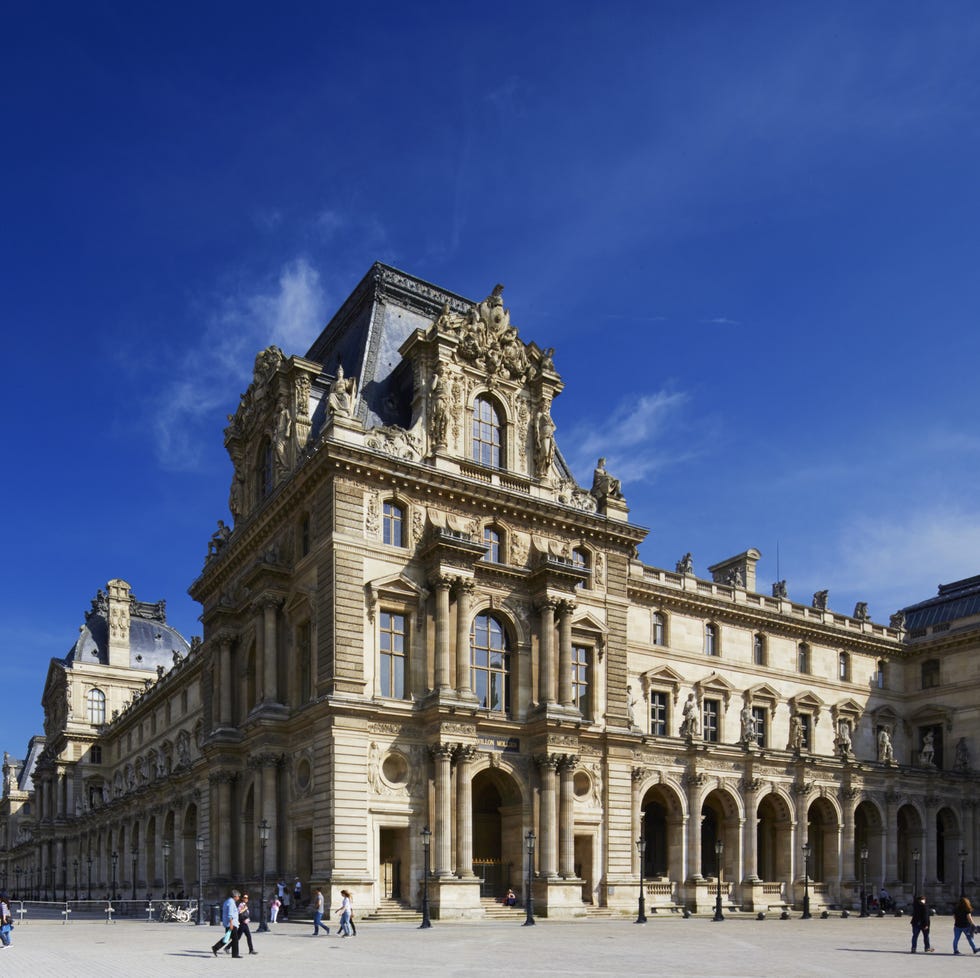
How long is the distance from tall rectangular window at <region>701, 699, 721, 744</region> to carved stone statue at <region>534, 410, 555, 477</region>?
1822 cm

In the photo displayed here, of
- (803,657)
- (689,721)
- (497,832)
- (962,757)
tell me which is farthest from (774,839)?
(497,832)

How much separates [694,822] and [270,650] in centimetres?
2291

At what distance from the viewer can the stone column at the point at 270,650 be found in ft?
150

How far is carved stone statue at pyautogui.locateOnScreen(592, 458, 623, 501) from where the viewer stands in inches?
2034

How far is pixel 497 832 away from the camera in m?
47.1

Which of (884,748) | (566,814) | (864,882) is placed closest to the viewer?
(566,814)

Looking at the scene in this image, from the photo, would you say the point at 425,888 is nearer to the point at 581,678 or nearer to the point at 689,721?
the point at 581,678

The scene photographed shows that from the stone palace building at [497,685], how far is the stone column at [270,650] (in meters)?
0.17

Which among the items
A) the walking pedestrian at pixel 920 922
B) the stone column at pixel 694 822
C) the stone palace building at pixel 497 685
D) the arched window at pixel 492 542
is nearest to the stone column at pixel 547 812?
the stone palace building at pixel 497 685

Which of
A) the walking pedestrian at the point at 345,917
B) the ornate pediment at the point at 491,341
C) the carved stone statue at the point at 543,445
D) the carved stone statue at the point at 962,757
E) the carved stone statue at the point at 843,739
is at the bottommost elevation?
the walking pedestrian at the point at 345,917

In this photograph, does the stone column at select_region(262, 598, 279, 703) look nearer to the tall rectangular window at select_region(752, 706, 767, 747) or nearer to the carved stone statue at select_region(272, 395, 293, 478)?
the carved stone statue at select_region(272, 395, 293, 478)

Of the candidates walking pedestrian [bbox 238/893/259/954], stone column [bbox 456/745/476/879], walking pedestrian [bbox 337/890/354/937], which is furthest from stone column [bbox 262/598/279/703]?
walking pedestrian [bbox 238/893/259/954]

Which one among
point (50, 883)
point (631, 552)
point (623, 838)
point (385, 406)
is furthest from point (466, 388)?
point (50, 883)

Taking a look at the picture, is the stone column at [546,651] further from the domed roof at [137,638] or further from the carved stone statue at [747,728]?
the domed roof at [137,638]
